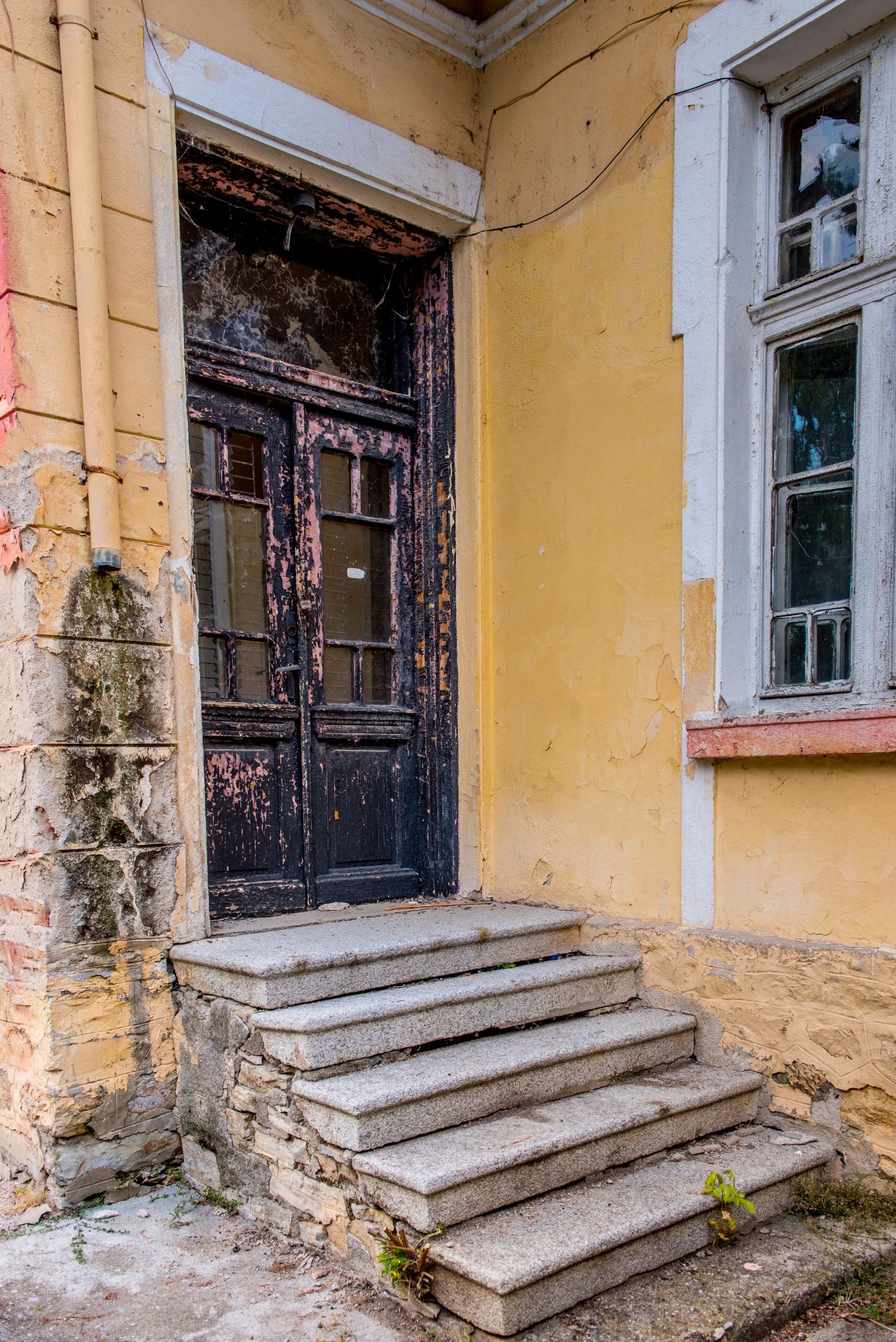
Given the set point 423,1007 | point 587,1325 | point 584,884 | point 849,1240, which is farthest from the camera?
point 584,884

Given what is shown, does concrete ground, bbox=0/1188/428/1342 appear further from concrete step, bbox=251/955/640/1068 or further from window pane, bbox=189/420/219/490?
window pane, bbox=189/420/219/490

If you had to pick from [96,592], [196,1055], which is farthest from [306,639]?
[196,1055]

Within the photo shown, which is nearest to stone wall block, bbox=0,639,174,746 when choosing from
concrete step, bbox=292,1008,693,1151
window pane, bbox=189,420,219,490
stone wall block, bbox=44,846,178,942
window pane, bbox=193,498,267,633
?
stone wall block, bbox=44,846,178,942

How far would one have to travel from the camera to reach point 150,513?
317 centimetres

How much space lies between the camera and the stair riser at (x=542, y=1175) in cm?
225

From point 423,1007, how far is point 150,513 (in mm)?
1890

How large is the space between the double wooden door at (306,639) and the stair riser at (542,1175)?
1.65 m

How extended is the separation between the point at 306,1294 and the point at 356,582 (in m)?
2.74

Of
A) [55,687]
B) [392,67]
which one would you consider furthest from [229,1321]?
[392,67]

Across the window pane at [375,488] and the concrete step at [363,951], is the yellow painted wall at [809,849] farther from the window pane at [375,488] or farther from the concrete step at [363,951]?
the window pane at [375,488]

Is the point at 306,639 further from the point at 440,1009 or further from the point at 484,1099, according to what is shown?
the point at 484,1099

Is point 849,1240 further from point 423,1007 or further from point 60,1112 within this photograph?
point 60,1112

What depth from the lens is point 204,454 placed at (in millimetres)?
3750

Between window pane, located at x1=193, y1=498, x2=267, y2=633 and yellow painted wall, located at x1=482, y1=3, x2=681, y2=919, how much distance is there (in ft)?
3.47
